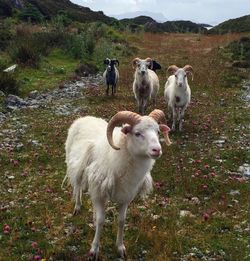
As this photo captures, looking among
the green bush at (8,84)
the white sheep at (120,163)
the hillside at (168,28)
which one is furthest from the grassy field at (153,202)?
the hillside at (168,28)

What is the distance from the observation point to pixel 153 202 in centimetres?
1075

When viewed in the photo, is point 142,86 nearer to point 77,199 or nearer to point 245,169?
point 245,169

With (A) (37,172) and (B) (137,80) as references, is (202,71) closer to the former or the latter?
(B) (137,80)

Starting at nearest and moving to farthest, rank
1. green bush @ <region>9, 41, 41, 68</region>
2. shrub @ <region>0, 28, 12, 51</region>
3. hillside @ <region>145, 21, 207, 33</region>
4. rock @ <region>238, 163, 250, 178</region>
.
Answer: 1. rock @ <region>238, 163, 250, 178</region>
2. green bush @ <region>9, 41, 41, 68</region>
3. shrub @ <region>0, 28, 12, 51</region>
4. hillside @ <region>145, 21, 207, 33</region>

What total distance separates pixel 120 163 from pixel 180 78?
389 inches

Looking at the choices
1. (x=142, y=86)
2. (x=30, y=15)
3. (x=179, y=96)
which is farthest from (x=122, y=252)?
(x=30, y=15)

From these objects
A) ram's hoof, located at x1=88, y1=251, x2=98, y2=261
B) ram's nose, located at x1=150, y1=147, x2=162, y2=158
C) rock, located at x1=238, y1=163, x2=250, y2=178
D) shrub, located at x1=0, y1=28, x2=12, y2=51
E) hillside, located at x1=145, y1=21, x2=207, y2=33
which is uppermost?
ram's nose, located at x1=150, y1=147, x2=162, y2=158

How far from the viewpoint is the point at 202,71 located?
102ft

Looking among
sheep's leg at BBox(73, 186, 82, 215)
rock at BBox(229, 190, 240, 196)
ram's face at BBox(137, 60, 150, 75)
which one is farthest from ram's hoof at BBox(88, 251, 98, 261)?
ram's face at BBox(137, 60, 150, 75)

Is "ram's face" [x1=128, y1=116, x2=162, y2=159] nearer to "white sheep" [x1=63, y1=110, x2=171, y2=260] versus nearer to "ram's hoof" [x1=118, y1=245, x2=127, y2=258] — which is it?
"white sheep" [x1=63, y1=110, x2=171, y2=260]

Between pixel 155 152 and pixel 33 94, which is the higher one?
pixel 155 152

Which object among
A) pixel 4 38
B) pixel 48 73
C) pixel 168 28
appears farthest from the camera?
pixel 168 28

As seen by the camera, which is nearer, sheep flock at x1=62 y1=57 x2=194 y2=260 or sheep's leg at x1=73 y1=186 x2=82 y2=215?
sheep flock at x1=62 y1=57 x2=194 y2=260

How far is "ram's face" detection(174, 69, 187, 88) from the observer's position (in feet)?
56.4
